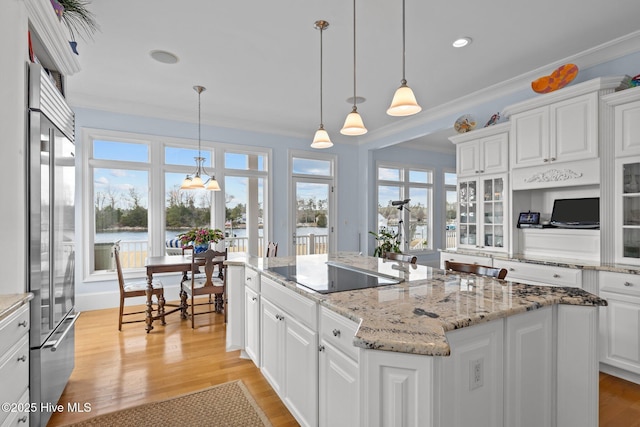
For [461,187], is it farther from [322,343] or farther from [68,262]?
[68,262]

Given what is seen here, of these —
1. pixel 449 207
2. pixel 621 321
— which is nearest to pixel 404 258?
pixel 621 321

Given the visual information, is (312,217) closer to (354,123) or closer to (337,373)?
(354,123)

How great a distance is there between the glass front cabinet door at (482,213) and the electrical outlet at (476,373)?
2.77 metres

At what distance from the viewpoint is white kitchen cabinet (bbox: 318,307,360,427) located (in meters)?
1.40

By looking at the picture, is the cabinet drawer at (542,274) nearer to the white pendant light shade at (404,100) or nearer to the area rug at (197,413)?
the white pendant light shade at (404,100)

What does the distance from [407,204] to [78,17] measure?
232 inches

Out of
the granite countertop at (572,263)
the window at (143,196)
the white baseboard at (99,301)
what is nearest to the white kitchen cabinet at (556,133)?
the granite countertop at (572,263)

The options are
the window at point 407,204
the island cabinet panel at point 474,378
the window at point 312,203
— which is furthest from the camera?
the window at point 407,204

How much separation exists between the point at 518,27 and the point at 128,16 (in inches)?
123

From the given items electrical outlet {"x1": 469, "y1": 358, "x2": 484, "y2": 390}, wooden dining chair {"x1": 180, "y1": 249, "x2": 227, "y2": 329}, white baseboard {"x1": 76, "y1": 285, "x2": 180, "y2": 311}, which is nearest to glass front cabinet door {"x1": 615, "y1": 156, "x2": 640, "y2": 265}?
electrical outlet {"x1": 469, "y1": 358, "x2": 484, "y2": 390}

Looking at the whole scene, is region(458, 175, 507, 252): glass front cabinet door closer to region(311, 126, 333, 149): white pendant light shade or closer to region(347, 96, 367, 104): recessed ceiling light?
region(347, 96, 367, 104): recessed ceiling light

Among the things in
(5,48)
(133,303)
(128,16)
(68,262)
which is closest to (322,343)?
(68,262)

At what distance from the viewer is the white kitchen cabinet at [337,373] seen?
4.59ft

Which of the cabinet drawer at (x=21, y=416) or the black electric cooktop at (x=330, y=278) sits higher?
the black electric cooktop at (x=330, y=278)
